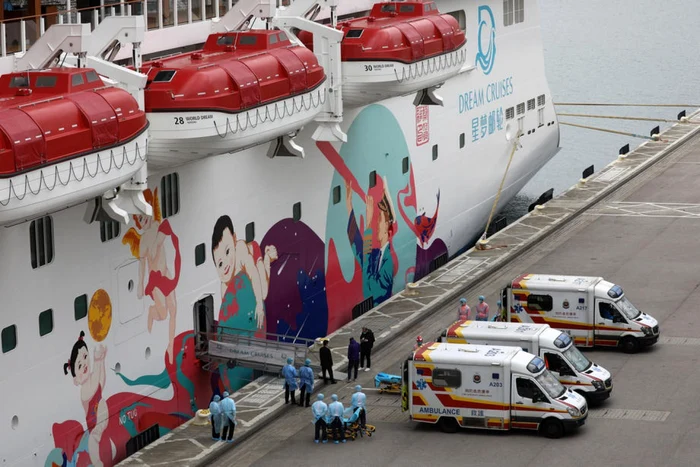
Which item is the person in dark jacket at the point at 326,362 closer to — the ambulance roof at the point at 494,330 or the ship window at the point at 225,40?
the ambulance roof at the point at 494,330

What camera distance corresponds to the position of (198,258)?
1276 inches

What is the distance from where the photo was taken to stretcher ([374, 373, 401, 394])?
Answer: 106ft

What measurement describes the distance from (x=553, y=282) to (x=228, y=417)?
10.7 m

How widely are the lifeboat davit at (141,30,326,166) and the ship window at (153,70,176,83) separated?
0.07 ft

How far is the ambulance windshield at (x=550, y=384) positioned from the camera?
2902 centimetres

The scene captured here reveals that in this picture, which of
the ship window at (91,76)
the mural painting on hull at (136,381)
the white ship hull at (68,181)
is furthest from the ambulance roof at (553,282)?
the ship window at (91,76)

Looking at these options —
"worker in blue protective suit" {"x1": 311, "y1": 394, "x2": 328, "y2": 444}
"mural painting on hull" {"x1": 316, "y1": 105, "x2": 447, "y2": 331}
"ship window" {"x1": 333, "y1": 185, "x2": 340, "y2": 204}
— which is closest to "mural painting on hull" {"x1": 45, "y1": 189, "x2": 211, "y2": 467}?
"worker in blue protective suit" {"x1": 311, "y1": 394, "x2": 328, "y2": 444}

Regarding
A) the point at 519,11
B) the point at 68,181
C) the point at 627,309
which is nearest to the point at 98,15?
the point at 68,181

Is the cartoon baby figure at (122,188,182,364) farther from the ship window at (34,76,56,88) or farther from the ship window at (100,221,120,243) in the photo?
the ship window at (34,76,56,88)

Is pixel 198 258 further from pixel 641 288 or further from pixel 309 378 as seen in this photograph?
pixel 641 288

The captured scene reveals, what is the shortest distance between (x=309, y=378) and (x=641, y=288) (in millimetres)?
13565

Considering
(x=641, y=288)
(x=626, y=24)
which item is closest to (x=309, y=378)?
(x=641, y=288)

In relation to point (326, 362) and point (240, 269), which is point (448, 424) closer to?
point (326, 362)

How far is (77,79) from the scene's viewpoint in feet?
83.8
